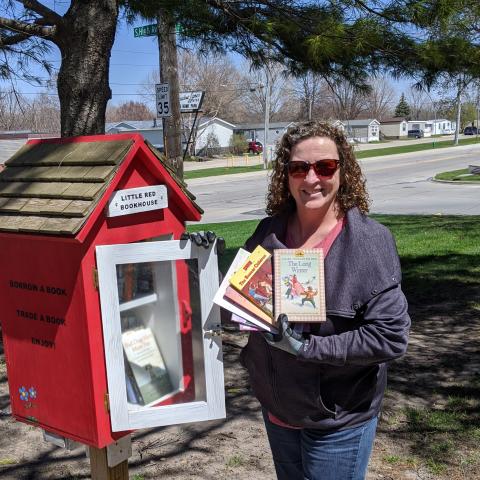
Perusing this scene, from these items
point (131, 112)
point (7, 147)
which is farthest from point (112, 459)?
point (131, 112)

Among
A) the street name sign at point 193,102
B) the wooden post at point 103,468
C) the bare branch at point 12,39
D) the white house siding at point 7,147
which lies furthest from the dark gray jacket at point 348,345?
the white house siding at point 7,147

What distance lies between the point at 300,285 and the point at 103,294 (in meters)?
0.66

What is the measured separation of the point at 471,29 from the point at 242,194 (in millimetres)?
16958

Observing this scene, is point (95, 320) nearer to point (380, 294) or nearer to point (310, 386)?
point (310, 386)

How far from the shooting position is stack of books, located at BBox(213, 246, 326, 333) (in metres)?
1.83

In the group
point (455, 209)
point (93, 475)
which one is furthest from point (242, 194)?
point (93, 475)

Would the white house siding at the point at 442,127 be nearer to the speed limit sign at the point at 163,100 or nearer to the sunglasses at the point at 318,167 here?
the speed limit sign at the point at 163,100

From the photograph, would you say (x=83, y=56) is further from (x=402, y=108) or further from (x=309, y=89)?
(x=402, y=108)

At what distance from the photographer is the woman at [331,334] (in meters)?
1.78

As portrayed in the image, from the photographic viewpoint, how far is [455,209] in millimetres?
14227

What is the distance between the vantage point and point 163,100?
880cm

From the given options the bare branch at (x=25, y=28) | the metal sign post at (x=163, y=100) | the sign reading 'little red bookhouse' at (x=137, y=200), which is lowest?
the sign reading 'little red bookhouse' at (x=137, y=200)

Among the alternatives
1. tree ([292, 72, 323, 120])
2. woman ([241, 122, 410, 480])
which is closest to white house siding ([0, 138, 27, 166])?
tree ([292, 72, 323, 120])

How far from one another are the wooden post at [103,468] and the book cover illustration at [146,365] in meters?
0.28
